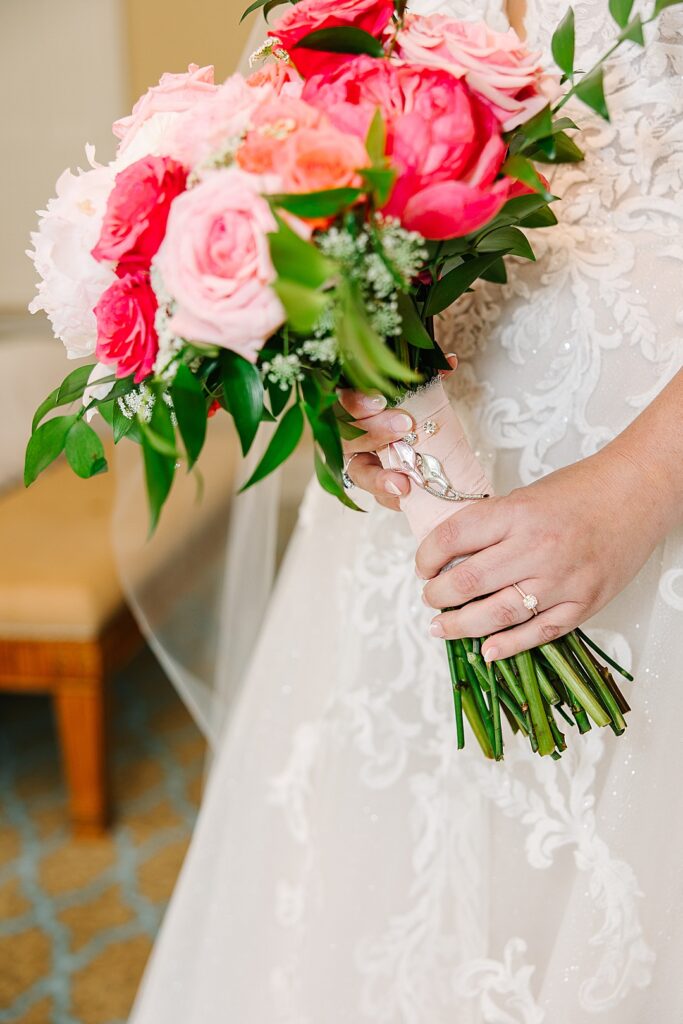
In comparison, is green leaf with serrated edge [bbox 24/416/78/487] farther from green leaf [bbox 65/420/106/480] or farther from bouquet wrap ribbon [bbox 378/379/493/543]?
bouquet wrap ribbon [bbox 378/379/493/543]

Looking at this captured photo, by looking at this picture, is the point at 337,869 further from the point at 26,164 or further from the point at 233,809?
the point at 26,164

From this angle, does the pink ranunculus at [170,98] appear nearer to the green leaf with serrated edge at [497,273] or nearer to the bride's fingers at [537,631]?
the green leaf with serrated edge at [497,273]

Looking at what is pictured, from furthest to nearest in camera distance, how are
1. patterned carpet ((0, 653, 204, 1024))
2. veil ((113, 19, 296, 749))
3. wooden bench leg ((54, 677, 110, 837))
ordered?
wooden bench leg ((54, 677, 110, 837)), patterned carpet ((0, 653, 204, 1024)), veil ((113, 19, 296, 749))

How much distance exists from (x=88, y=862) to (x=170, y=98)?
165 centimetres

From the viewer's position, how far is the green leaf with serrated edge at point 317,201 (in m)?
0.50

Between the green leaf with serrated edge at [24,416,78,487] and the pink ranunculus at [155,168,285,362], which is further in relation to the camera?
the green leaf with serrated edge at [24,416,78,487]

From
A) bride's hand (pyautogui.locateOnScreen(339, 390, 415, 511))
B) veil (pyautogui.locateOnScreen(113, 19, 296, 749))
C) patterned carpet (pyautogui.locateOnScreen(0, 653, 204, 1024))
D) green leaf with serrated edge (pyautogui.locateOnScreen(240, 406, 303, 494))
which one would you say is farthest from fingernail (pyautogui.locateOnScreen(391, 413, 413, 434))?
patterned carpet (pyautogui.locateOnScreen(0, 653, 204, 1024))

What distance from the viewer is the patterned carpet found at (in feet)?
5.26

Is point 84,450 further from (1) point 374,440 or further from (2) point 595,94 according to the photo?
(2) point 595,94

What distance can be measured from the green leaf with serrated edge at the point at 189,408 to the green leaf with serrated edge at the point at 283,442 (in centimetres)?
4

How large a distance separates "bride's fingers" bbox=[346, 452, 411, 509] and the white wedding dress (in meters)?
0.13

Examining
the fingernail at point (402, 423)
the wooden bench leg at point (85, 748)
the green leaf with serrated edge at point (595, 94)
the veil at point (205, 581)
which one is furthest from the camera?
the wooden bench leg at point (85, 748)

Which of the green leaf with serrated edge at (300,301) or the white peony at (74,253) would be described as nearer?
the green leaf with serrated edge at (300,301)

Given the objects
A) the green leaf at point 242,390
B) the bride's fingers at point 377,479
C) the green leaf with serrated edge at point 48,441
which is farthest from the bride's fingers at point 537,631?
the green leaf with serrated edge at point 48,441
